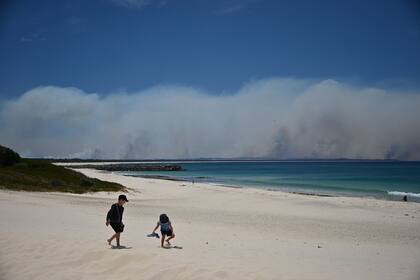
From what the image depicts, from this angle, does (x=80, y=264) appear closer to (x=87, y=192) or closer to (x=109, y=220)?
(x=109, y=220)

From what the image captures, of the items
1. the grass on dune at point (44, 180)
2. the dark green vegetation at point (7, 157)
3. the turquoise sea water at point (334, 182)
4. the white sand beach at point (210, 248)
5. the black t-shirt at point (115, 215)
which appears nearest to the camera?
the white sand beach at point (210, 248)

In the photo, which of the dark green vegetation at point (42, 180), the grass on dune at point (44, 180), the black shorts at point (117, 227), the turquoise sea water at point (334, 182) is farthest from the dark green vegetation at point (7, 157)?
the black shorts at point (117, 227)

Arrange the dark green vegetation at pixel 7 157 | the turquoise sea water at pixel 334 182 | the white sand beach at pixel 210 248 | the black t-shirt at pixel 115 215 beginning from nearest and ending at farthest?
1. the white sand beach at pixel 210 248
2. the black t-shirt at pixel 115 215
3. the dark green vegetation at pixel 7 157
4. the turquoise sea water at pixel 334 182

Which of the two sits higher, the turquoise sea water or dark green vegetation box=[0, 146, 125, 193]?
dark green vegetation box=[0, 146, 125, 193]

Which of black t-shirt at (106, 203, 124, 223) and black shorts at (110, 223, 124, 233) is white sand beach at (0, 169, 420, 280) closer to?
black shorts at (110, 223, 124, 233)

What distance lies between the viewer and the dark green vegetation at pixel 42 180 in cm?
2851

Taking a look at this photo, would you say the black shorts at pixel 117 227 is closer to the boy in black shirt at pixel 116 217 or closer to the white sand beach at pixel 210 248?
the boy in black shirt at pixel 116 217

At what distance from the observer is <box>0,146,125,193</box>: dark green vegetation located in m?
28.5

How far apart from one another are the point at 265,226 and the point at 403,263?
8115 mm

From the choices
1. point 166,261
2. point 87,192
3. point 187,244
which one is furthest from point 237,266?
A: point 87,192

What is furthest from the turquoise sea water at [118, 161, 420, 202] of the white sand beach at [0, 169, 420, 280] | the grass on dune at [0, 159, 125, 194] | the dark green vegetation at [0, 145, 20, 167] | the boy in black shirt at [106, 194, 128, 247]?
the boy in black shirt at [106, 194, 128, 247]

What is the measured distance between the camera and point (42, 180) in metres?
31.6

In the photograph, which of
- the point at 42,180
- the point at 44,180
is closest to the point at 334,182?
the point at 44,180

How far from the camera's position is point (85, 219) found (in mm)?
15562
